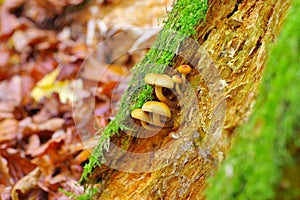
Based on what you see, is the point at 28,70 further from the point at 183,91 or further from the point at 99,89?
the point at 183,91

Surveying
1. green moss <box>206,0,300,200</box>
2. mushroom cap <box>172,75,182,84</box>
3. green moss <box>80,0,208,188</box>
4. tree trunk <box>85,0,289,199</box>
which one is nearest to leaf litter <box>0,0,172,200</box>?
green moss <box>80,0,208,188</box>

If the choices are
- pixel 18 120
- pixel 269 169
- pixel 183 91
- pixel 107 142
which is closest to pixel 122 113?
pixel 107 142

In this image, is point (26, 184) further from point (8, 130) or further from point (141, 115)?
point (141, 115)

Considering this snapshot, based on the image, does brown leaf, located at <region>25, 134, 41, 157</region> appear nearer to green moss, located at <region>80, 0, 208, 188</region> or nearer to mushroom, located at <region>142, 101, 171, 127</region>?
green moss, located at <region>80, 0, 208, 188</region>

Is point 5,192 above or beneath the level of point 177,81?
beneath

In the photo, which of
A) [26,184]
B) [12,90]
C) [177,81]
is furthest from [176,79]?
[12,90]

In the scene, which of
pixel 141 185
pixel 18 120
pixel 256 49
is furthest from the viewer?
pixel 18 120

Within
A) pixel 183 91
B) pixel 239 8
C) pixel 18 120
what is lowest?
pixel 18 120

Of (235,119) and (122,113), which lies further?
(122,113)

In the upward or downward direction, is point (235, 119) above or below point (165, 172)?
above
